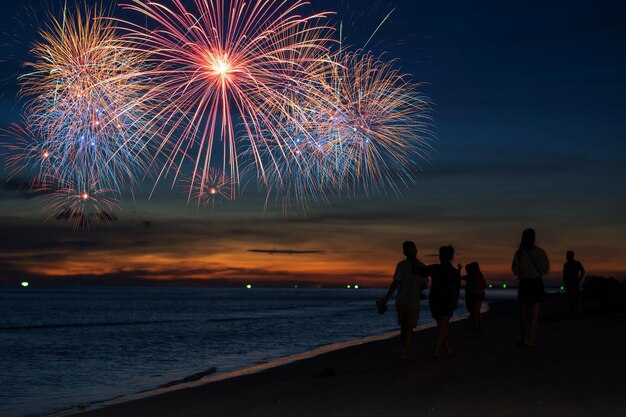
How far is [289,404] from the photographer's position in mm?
9078

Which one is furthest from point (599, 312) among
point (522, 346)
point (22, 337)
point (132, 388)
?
point (22, 337)

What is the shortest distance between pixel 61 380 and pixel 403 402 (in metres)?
12.2

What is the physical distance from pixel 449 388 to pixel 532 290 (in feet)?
13.3

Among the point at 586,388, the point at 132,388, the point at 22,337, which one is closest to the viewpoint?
the point at 586,388

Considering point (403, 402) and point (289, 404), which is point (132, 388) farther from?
point (403, 402)

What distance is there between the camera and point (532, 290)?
12453mm

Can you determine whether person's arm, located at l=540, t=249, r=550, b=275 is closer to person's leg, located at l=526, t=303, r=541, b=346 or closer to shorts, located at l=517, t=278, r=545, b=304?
shorts, located at l=517, t=278, r=545, b=304

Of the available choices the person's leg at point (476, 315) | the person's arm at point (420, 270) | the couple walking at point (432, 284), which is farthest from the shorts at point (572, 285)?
the person's arm at point (420, 270)

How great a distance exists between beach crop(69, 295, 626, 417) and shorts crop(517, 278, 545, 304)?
815 mm

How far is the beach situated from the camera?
25.3 ft

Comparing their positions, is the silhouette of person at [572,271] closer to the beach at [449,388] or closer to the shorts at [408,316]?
the beach at [449,388]

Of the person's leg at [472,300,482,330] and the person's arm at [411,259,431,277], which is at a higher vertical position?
the person's arm at [411,259,431,277]

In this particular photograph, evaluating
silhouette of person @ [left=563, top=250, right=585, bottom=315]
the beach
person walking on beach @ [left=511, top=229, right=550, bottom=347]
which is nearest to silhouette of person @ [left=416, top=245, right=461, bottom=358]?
the beach

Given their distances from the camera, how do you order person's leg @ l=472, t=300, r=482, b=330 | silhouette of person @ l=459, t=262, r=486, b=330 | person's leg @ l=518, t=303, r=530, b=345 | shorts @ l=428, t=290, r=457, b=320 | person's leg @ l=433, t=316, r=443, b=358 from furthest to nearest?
1. person's leg @ l=472, t=300, r=482, b=330
2. silhouette of person @ l=459, t=262, r=486, b=330
3. person's leg @ l=518, t=303, r=530, b=345
4. person's leg @ l=433, t=316, r=443, b=358
5. shorts @ l=428, t=290, r=457, b=320
